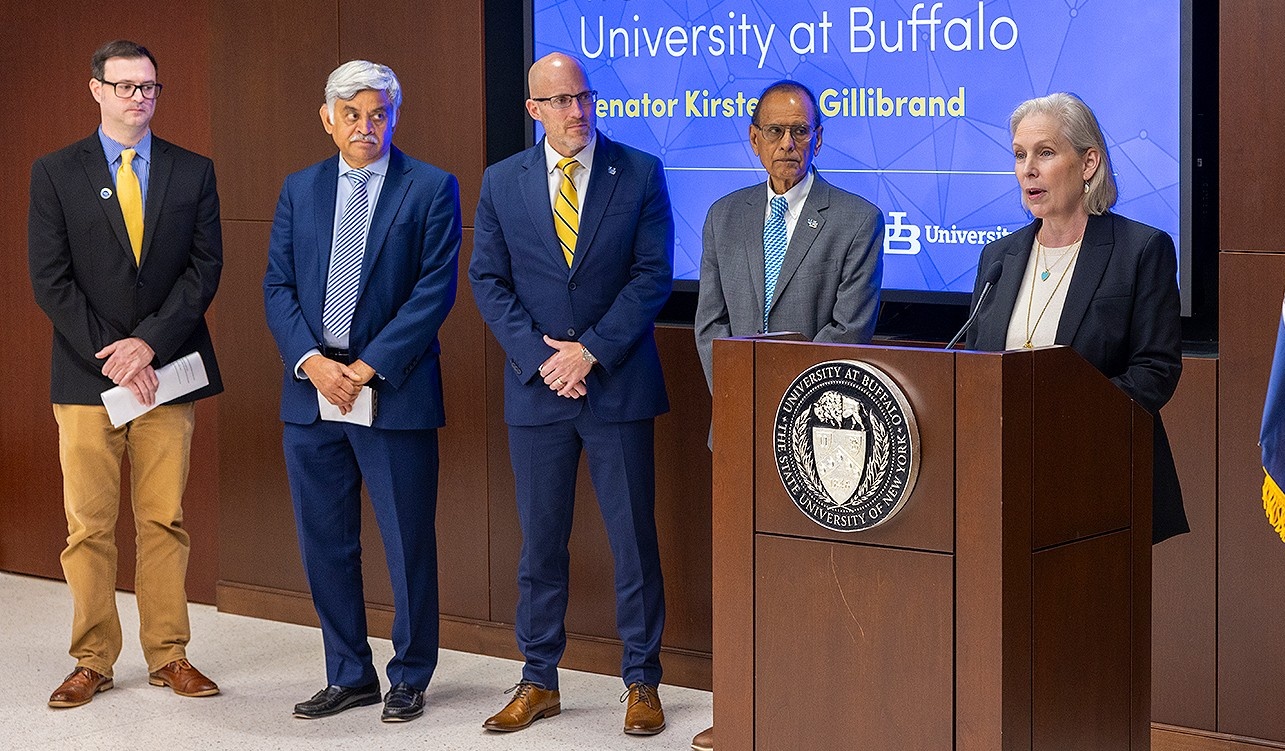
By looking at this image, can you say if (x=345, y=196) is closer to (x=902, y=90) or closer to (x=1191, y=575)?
(x=902, y=90)

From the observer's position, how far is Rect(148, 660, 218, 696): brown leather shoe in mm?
5188

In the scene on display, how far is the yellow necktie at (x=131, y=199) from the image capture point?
5074 millimetres

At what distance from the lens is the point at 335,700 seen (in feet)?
16.4

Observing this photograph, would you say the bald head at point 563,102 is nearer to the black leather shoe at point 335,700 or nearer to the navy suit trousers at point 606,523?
the navy suit trousers at point 606,523

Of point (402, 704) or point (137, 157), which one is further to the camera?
point (137, 157)

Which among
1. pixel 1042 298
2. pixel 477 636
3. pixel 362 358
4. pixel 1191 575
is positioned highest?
pixel 1042 298

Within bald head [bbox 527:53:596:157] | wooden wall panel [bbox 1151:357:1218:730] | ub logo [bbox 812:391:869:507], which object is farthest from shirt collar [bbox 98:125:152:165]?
wooden wall panel [bbox 1151:357:1218:730]

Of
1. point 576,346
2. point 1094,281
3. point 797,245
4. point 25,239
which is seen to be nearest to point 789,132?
point 797,245

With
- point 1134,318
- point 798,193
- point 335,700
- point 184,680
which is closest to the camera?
point 1134,318

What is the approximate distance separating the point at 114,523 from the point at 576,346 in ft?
5.52

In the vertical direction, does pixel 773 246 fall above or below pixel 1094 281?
above

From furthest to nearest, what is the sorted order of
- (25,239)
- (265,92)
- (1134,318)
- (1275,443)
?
(25,239)
(265,92)
(1134,318)
(1275,443)

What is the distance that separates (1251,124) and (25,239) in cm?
493

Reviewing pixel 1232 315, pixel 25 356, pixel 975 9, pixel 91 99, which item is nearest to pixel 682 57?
pixel 975 9
